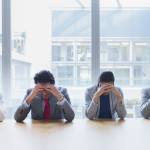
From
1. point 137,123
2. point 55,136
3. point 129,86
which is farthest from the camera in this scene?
point 129,86

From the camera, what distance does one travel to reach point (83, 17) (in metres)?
4.19

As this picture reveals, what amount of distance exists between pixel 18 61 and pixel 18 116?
128 cm

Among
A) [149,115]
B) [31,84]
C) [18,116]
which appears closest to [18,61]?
[31,84]

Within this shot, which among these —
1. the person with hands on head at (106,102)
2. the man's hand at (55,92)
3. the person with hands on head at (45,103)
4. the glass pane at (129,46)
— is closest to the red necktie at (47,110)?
the person with hands on head at (45,103)

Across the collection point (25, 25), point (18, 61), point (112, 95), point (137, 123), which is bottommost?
point (137, 123)

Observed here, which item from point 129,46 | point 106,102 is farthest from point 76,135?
point 129,46

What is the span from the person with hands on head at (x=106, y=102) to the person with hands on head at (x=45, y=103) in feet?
0.83

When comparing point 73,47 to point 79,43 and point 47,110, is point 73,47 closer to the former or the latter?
point 79,43

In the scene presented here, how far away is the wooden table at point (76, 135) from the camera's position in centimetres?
203

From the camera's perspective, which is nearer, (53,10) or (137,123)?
(137,123)

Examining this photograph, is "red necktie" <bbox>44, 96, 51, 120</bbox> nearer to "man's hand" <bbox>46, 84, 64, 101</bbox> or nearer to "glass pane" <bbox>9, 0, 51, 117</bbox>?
"man's hand" <bbox>46, 84, 64, 101</bbox>

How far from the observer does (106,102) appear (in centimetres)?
333

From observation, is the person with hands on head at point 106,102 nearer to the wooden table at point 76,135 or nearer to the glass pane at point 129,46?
the wooden table at point 76,135

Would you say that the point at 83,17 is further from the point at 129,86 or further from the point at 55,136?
the point at 55,136
